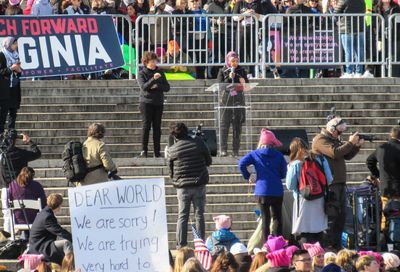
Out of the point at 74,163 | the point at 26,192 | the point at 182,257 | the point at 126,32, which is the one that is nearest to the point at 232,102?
the point at 74,163

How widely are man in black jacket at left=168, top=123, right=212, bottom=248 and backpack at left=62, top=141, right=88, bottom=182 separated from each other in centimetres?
115

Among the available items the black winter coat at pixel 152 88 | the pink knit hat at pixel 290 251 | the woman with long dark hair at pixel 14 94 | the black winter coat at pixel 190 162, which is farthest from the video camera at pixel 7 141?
the pink knit hat at pixel 290 251

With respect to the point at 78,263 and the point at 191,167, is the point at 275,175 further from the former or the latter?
the point at 78,263

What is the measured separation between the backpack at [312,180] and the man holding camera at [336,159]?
25 centimetres

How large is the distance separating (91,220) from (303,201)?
6.36m

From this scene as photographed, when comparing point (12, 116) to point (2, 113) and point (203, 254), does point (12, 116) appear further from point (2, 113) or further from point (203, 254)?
point (203, 254)

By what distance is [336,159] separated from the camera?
23891 mm

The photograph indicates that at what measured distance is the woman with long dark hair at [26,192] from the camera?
2366cm

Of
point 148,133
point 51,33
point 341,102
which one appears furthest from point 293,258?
point 51,33

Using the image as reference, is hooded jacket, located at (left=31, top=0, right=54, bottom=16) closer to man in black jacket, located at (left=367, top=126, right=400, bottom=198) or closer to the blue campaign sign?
the blue campaign sign

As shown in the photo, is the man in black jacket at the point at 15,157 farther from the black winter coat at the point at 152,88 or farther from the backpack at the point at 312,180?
the backpack at the point at 312,180

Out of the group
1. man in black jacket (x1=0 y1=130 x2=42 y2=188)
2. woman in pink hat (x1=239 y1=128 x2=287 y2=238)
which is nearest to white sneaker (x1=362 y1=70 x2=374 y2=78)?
woman in pink hat (x1=239 y1=128 x2=287 y2=238)

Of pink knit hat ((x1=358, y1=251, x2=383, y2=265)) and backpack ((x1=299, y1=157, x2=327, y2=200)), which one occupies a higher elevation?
backpack ((x1=299, y1=157, x2=327, y2=200))

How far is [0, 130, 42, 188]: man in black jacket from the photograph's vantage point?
80.2 feet
